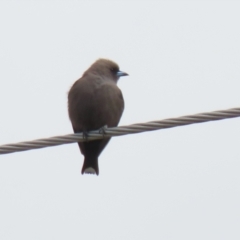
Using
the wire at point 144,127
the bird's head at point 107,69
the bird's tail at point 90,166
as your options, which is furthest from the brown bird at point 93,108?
the wire at point 144,127

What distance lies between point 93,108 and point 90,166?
0.64 m

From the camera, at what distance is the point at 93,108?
8172mm

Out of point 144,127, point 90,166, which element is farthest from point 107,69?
point 144,127

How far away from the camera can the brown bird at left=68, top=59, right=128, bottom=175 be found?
8.19m

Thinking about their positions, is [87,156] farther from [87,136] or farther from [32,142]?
[32,142]

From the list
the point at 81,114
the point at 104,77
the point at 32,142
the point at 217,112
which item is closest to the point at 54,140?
the point at 32,142

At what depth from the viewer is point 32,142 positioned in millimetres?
6129

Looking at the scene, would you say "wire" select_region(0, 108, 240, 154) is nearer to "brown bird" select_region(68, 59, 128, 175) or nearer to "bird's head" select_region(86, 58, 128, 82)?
"brown bird" select_region(68, 59, 128, 175)

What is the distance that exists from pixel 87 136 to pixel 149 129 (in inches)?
58.1

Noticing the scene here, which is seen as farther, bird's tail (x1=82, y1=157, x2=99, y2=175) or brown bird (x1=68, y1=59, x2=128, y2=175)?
bird's tail (x1=82, y1=157, x2=99, y2=175)

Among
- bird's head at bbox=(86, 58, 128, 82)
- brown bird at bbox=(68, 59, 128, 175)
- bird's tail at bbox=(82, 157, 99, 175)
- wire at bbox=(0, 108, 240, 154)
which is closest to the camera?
wire at bbox=(0, 108, 240, 154)

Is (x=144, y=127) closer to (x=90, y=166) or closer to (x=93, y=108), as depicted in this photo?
(x=93, y=108)

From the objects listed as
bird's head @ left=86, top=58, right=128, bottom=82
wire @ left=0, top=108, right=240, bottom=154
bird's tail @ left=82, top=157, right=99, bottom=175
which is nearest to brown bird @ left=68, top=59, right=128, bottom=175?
bird's tail @ left=82, top=157, right=99, bottom=175

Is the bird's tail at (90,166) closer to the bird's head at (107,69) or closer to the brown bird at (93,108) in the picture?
the brown bird at (93,108)
